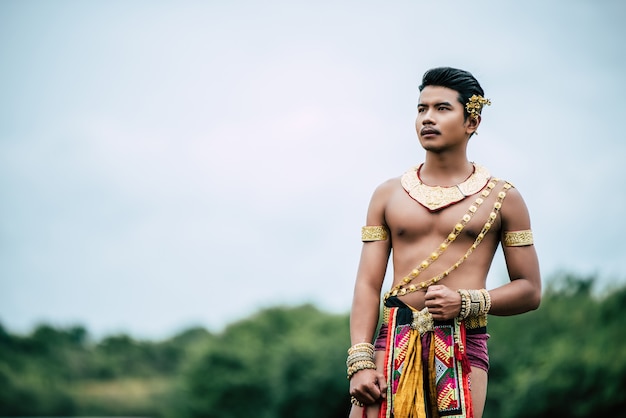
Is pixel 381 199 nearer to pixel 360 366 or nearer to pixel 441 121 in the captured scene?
pixel 441 121

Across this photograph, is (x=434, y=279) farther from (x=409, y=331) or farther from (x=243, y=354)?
(x=243, y=354)

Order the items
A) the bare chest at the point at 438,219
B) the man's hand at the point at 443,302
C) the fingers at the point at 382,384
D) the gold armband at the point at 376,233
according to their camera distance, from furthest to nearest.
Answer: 1. the gold armband at the point at 376,233
2. the bare chest at the point at 438,219
3. the fingers at the point at 382,384
4. the man's hand at the point at 443,302

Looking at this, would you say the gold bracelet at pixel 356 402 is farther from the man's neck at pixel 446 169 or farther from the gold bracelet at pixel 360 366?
the man's neck at pixel 446 169

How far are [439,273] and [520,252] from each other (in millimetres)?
537

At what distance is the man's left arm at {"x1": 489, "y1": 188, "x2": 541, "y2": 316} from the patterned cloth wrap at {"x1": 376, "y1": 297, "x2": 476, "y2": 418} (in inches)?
14.2

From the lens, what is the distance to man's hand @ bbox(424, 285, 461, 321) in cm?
529

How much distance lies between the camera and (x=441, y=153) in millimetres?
5715

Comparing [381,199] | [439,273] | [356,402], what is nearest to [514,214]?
[439,273]

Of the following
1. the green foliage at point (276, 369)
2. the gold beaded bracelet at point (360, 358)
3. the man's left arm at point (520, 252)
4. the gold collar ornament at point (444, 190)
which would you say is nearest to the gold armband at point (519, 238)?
the man's left arm at point (520, 252)

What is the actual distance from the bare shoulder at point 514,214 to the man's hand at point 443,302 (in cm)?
60

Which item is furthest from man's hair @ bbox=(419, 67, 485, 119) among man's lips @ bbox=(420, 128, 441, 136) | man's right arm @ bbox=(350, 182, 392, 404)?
man's right arm @ bbox=(350, 182, 392, 404)

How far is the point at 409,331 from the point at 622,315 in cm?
2929

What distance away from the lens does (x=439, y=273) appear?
5512mm

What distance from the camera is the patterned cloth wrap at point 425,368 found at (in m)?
5.35
